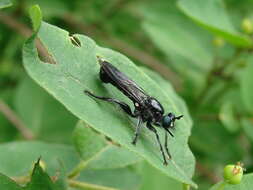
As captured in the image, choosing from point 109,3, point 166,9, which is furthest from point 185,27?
point 109,3

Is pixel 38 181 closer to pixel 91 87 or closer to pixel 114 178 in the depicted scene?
pixel 91 87

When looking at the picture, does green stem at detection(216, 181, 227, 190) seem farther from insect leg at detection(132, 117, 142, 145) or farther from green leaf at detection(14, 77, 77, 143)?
green leaf at detection(14, 77, 77, 143)

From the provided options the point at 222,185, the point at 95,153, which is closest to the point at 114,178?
the point at 95,153

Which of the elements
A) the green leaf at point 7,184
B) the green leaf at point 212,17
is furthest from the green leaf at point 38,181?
the green leaf at point 212,17

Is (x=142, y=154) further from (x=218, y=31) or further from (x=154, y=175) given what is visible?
(x=218, y=31)

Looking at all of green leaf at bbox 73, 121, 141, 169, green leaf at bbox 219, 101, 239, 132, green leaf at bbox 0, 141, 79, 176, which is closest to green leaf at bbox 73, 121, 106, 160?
green leaf at bbox 73, 121, 141, 169

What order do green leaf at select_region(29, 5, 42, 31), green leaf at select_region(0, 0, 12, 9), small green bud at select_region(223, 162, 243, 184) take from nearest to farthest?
1. green leaf at select_region(29, 5, 42, 31)
2. green leaf at select_region(0, 0, 12, 9)
3. small green bud at select_region(223, 162, 243, 184)

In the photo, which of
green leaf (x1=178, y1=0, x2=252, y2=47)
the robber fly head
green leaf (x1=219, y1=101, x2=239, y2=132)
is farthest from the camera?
green leaf (x1=219, y1=101, x2=239, y2=132)
